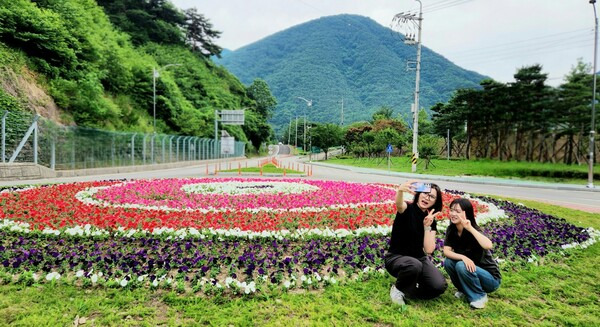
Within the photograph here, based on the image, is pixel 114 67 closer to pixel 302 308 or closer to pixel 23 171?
pixel 23 171

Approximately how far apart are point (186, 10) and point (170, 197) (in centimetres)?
6995

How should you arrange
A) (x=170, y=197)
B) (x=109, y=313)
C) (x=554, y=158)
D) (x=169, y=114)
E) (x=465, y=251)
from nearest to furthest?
(x=109, y=313), (x=465, y=251), (x=170, y=197), (x=554, y=158), (x=169, y=114)

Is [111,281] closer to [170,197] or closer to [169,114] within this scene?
[170,197]

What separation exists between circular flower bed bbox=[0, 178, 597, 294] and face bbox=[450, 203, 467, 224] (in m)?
1.26

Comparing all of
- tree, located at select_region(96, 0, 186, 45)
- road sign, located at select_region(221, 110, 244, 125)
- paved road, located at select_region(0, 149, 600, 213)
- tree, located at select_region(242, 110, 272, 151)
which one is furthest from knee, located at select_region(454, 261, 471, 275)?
tree, located at select_region(242, 110, 272, 151)

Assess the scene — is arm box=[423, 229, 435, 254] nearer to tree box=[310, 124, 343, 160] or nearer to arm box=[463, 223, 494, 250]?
arm box=[463, 223, 494, 250]

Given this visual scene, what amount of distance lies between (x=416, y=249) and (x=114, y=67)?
124ft

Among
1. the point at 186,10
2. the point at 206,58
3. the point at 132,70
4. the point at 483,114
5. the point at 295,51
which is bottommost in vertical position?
the point at 483,114

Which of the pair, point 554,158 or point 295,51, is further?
point 295,51

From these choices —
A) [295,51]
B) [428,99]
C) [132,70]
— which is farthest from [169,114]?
[295,51]

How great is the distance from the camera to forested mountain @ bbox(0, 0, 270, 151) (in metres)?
22.7

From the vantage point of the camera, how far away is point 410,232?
13.2ft

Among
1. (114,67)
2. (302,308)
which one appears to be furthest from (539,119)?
(114,67)

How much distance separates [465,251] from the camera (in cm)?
406
